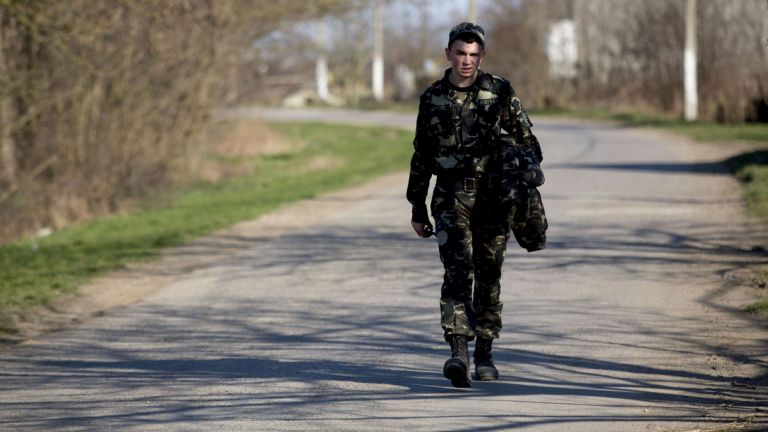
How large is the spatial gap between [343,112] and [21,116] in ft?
119

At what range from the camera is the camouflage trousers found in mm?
6348

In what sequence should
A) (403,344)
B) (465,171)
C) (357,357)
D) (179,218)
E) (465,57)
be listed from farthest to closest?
1. (179,218)
2. (403,344)
3. (357,357)
4. (465,171)
5. (465,57)

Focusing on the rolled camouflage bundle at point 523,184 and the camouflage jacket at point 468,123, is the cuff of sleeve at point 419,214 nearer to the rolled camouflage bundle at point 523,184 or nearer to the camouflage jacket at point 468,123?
the camouflage jacket at point 468,123

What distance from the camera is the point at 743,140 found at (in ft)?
85.0

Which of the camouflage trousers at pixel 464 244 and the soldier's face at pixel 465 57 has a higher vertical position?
the soldier's face at pixel 465 57

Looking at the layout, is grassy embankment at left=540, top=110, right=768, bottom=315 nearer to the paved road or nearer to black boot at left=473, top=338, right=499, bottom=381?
the paved road

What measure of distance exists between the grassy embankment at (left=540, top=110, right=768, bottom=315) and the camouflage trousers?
2861 millimetres

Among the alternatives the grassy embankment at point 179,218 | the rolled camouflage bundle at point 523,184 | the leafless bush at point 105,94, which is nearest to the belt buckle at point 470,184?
the rolled camouflage bundle at point 523,184

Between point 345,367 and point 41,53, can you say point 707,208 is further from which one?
point 41,53

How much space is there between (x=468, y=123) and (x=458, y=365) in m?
1.19

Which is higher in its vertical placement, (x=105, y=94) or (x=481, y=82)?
(x=481, y=82)

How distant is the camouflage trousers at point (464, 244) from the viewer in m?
6.35

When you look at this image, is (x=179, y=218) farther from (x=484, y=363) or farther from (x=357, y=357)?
(x=484, y=363)

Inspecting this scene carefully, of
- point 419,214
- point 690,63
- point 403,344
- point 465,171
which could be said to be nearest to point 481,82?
point 465,171
